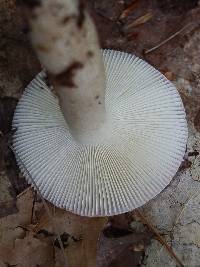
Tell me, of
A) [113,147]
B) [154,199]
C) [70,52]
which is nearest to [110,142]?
[113,147]

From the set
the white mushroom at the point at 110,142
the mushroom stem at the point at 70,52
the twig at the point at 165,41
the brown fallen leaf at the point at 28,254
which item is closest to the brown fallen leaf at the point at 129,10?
the twig at the point at 165,41

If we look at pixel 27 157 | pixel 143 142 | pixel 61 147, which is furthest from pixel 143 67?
pixel 27 157

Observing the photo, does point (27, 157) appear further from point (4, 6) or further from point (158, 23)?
point (158, 23)

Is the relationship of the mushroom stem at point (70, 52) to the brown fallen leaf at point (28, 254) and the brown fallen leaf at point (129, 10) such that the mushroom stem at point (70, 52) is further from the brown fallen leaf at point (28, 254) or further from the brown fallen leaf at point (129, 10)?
the brown fallen leaf at point (129, 10)

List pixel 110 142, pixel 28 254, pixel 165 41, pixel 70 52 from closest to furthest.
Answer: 1. pixel 70 52
2. pixel 110 142
3. pixel 28 254
4. pixel 165 41

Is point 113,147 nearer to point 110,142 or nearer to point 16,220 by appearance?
point 110,142

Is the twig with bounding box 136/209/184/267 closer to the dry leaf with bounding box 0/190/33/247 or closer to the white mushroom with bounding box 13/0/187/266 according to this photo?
the white mushroom with bounding box 13/0/187/266
